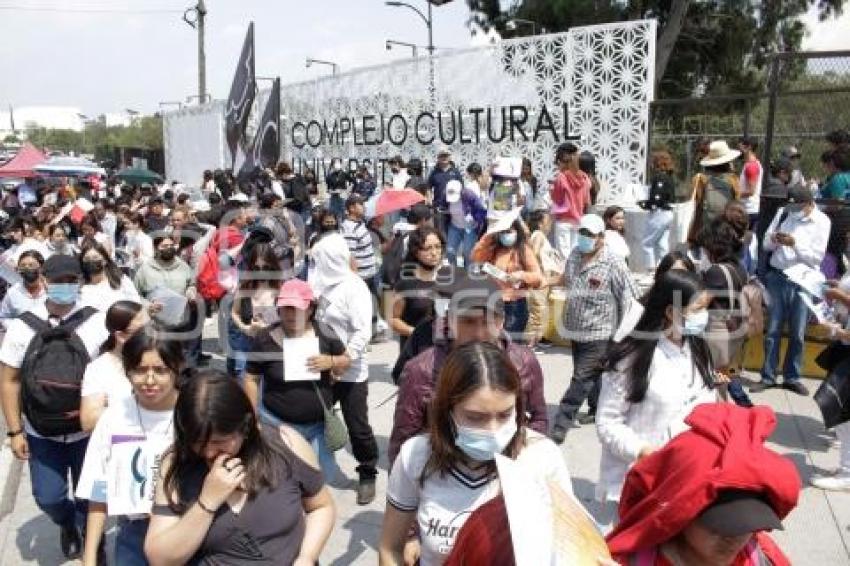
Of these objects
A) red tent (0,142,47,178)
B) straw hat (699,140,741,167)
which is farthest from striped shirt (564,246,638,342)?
red tent (0,142,47,178)

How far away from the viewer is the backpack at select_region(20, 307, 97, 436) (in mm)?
3848

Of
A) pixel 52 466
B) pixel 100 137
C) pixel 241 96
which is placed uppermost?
pixel 100 137

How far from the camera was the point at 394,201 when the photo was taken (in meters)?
8.38

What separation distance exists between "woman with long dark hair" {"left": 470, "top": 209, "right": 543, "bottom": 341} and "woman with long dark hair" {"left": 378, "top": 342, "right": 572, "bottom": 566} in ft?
11.3

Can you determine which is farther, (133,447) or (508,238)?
(508,238)

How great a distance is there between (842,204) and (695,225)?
4.11ft

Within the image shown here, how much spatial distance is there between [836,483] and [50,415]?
4.61m

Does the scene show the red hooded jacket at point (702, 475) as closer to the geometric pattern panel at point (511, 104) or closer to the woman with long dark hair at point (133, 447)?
the woman with long dark hair at point (133, 447)

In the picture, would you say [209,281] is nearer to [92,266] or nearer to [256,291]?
[92,266]

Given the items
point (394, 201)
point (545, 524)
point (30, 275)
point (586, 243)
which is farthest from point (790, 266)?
point (30, 275)

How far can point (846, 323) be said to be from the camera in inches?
201

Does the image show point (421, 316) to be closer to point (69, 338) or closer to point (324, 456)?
point (324, 456)

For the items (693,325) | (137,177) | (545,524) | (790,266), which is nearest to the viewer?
(545,524)

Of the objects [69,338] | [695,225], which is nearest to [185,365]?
[69,338]
